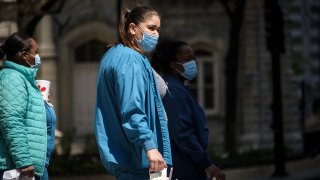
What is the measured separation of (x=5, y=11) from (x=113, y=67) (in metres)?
8.20

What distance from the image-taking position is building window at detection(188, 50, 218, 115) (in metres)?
27.1

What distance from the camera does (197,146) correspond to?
7.28 m

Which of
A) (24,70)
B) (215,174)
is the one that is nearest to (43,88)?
(24,70)

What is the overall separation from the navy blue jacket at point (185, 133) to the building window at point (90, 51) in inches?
767

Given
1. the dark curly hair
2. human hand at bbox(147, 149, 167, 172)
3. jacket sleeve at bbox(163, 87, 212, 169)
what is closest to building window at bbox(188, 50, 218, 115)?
the dark curly hair

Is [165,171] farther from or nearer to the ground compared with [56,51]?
nearer to the ground

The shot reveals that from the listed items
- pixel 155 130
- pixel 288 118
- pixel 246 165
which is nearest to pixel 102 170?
pixel 246 165

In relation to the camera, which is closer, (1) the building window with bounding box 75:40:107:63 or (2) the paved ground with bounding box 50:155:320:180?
(2) the paved ground with bounding box 50:155:320:180

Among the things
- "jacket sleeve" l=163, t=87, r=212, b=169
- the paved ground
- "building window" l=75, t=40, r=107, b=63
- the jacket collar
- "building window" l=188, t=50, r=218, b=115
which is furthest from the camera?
"building window" l=188, t=50, r=218, b=115

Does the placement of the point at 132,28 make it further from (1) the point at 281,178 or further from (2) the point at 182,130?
(1) the point at 281,178

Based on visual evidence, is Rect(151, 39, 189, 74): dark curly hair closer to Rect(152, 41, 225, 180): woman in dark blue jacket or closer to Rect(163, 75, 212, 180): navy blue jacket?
Rect(152, 41, 225, 180): woman in dark blue jacket

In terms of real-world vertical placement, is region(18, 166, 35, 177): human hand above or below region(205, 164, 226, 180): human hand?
above

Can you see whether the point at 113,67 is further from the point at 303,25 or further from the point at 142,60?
the point at 303,25

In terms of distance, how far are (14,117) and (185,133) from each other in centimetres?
114
